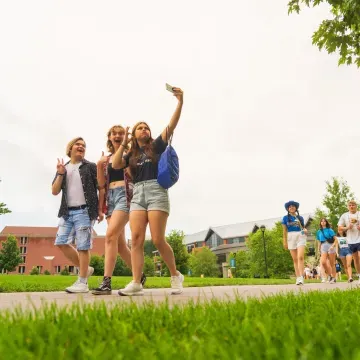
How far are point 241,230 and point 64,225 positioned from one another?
101 metres

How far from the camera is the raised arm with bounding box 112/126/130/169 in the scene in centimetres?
578

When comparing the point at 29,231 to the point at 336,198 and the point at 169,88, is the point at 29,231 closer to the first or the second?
the point at 336,198

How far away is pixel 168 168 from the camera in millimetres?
5543

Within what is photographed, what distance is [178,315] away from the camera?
2594mm

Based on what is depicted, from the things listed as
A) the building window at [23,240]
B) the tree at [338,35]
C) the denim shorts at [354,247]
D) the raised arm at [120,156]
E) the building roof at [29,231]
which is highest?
the building roof at [29,231]

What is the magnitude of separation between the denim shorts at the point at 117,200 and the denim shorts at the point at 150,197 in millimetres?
374

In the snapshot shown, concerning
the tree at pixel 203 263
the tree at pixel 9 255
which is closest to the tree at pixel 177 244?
the tree at pixel 203 263

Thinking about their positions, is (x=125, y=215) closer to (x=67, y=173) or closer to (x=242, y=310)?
(x=67, y=173)

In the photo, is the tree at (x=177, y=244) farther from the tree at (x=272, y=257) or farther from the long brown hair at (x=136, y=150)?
the long brown hair at (x=136, y=150)

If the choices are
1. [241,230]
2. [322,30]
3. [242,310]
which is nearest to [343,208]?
[322,30]

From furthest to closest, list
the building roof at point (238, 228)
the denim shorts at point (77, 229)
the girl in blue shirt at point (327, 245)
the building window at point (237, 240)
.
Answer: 1. the building window at point (237, 240)
2. the building roof at point (238, 228)
3. the girl in blue shirt at point (327, 245)
4. the denim shorts at point (77, 229)

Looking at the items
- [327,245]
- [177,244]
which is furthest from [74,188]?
[177,244]

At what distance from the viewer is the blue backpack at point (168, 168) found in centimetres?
555

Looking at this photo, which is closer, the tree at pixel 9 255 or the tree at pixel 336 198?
the tree at pixel 336 198
